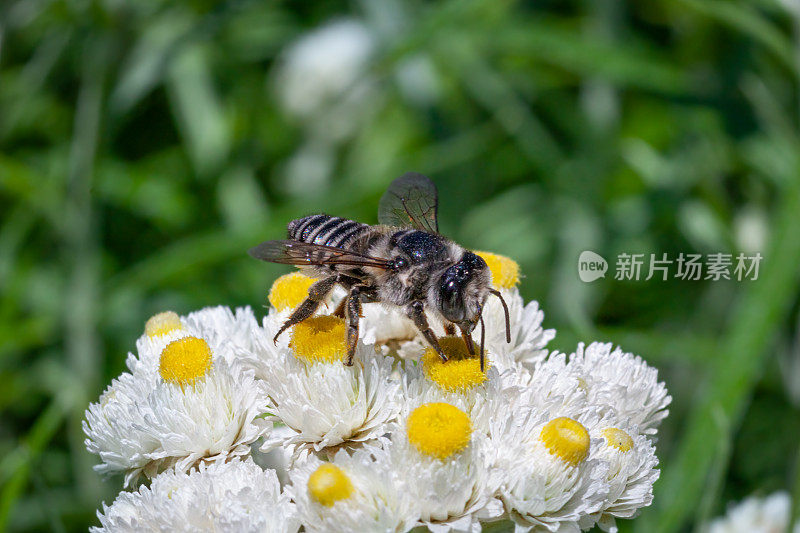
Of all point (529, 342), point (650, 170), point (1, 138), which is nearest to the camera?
point (529, 342)

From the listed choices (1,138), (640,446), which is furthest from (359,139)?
(640,446)

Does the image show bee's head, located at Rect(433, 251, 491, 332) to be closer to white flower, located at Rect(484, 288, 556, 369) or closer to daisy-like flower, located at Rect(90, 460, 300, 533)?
white flower, located at Rect(484, 288, 556, 369)

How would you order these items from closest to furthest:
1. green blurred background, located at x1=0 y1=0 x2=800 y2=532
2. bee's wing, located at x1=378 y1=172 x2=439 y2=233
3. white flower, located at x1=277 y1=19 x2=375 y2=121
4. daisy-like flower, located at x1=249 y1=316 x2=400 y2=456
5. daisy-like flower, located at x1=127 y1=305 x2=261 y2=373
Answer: daisy-like flower, located at x1=249 y1=316 x2=400 y2=456 → daisy-like flower, located at x1=127 y1=305 x2=261 y2=373 → bee's wing, located at x1=378 y1=172 x2=439 y2=233 → green blurred background, located at x1=0 y1=0 x2=800 y2=532 → white flower, located at x1=277 y1=19 x2=375 y2=121

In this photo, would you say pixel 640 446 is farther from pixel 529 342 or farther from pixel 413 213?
pixel 413 213

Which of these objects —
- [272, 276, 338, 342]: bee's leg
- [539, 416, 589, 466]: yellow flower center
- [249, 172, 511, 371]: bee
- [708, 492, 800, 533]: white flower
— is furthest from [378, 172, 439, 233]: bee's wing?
[708, 492, 800, 533]: white flower

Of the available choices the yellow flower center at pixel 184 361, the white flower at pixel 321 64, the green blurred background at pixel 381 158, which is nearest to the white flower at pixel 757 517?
the green blurred background at pixel 381 158

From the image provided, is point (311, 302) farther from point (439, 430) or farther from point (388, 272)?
point (439, 430)

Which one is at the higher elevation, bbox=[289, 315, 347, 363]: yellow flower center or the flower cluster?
bbox=[289, 315, 347, 363]: yellow flower center

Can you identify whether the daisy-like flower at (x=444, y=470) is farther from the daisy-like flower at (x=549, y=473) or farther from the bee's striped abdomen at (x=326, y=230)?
the bee's striped abdomen at (x=326, y=230)
